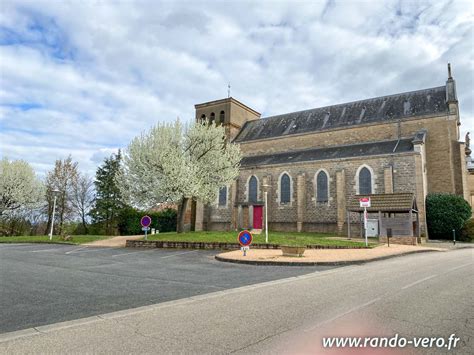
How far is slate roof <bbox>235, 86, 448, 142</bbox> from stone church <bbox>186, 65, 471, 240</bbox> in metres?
0.10

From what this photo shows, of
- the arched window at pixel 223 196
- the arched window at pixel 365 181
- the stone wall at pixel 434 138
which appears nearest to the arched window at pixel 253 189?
the arched window at pixel 223 196

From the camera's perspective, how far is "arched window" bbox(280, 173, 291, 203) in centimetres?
3216

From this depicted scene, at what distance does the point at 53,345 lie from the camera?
420 cm

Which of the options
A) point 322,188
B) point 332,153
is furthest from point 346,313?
point 332,153

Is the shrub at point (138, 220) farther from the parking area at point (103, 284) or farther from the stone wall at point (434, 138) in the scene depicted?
the parking area at point (103, 284)

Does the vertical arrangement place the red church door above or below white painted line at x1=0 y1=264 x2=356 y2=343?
above

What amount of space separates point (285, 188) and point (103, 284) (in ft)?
82.4

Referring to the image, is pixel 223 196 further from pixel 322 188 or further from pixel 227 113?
pixel 227 113

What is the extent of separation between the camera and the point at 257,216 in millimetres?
32844

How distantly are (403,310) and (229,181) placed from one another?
20.9 metres

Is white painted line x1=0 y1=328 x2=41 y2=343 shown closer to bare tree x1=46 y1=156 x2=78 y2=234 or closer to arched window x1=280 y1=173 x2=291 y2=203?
arched window x1=280 y1=173 x2=291 y2=203

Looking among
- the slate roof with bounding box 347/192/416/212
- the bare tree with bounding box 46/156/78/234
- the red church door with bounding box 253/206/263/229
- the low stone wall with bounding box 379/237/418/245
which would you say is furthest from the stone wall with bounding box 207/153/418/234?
the bare tree with bounding box 46/156/78/234

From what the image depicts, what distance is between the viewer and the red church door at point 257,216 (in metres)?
32.7

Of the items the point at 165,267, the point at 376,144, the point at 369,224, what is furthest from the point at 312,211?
the point at 165,267
